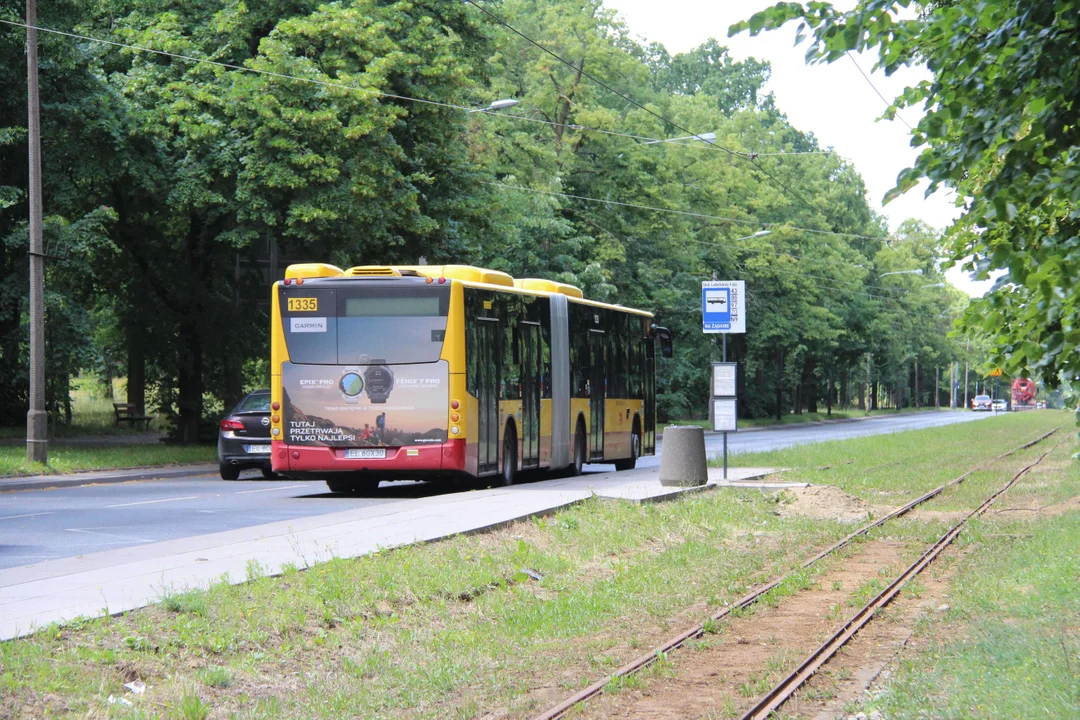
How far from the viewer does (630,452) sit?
2897 cm

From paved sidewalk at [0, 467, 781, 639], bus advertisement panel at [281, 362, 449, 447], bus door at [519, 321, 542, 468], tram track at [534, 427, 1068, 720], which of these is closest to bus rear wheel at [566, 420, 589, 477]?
bus door at [519, 321, 542, 468]

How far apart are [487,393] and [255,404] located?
592cm

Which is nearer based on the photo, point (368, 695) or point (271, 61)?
point (368, 695)

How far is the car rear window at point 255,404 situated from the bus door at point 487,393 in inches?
208

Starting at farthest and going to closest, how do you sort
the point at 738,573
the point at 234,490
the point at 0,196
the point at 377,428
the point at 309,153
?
1. the point at 309,153
2. the point at 0,196
3. the point at 234,490
4. the point at 377,428
5. the point at 738,573

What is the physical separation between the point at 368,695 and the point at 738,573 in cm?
567

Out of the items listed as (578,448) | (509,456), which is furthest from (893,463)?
(509,456)

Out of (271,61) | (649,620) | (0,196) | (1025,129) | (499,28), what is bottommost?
(649,620)

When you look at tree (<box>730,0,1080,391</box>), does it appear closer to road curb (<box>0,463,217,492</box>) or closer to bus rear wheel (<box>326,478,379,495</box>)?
bus rear wheel (<box>326,478,379,495</box>)

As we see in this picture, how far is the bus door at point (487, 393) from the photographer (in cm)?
2023

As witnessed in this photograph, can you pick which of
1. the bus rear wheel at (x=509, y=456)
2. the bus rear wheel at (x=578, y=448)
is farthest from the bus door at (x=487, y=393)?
the bus rear wheel at (x=578, y=448)

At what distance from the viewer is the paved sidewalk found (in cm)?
923

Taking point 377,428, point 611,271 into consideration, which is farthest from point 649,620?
point 611,271

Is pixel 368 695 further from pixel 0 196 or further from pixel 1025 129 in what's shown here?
pixel 0 196
